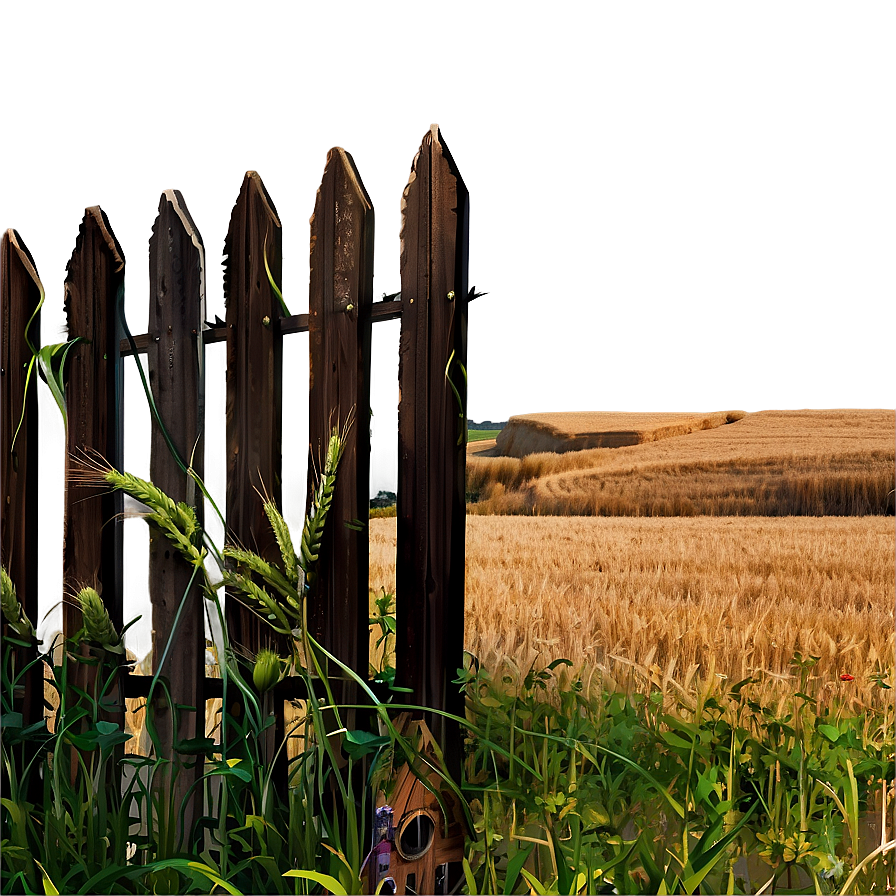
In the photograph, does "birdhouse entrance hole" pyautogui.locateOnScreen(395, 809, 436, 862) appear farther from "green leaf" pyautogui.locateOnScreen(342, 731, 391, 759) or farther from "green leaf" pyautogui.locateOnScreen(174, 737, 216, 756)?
"green leaf" pyautogui.locateOnScreen(174, 737, 216, 756)

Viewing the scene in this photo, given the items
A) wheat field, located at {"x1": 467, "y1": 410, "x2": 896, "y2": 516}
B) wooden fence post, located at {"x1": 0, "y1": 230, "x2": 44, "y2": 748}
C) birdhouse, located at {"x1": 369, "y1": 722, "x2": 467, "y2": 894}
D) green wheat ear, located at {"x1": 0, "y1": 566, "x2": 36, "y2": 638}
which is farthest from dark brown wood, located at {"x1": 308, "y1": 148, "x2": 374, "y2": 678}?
wheat field, located at {"x1": 467, "y1": 410, "x2": 896, "y2": 516}

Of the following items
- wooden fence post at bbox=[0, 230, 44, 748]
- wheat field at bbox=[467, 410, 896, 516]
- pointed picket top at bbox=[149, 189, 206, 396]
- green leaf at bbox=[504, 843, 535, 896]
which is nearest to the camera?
green leaf at bbox=[504, 843, 535, 896]

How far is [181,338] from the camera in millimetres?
1721

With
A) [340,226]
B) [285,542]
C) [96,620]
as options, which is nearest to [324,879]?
[285,542]

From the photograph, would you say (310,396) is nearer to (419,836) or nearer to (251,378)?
(251,378)

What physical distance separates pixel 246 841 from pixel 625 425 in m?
9.96

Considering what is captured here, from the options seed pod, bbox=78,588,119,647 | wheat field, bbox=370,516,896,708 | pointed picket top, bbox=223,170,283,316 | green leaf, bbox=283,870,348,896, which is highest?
pointed picket top, bbox=223,170,283,316

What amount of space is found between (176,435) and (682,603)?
2.58m

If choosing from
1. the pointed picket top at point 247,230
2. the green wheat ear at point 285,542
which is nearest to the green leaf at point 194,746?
the green wheat ear at point 285,542

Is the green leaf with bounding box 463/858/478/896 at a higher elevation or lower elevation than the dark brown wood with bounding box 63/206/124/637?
lower

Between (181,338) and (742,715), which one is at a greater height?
(181,338)

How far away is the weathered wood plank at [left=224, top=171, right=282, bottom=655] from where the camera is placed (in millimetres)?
1638

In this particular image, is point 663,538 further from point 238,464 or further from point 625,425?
point 625,425

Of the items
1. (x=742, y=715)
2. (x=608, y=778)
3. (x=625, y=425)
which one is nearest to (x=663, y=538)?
(x=742, y=715)
